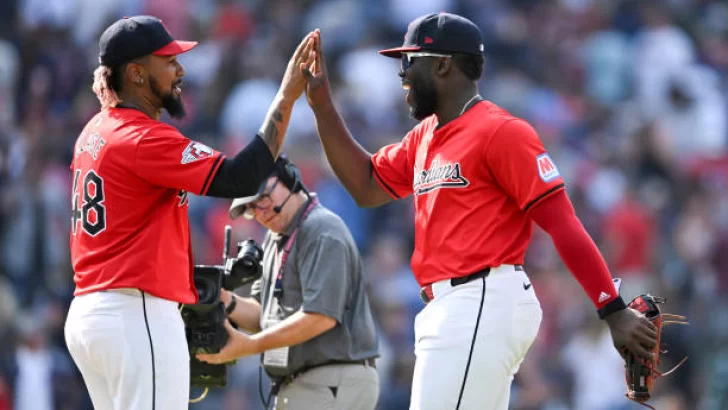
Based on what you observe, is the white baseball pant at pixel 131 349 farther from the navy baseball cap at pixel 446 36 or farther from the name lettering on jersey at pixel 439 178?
the navy baseball cap at pixel 446 36

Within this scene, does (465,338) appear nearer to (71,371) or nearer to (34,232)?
(71,371)

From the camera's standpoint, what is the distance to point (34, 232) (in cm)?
1101

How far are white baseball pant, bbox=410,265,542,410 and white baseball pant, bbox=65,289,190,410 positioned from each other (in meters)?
1.00

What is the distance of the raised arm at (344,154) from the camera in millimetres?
6000

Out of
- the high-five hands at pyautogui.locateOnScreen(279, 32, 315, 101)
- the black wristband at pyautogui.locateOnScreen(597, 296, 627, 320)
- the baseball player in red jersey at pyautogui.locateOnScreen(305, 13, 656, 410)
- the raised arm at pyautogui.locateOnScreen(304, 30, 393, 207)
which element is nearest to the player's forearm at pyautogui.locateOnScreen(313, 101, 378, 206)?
the raised arm at pyautogui.locateOnScreen(304, 30, 393, 207)

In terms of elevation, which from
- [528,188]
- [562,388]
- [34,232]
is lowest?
[562,388]

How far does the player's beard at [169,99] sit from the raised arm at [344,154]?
2.16 ft

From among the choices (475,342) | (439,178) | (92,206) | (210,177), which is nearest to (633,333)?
(475,342)

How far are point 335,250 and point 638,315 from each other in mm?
1825

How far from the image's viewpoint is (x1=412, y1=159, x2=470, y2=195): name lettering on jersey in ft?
17.4

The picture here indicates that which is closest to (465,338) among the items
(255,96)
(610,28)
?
(255,96)

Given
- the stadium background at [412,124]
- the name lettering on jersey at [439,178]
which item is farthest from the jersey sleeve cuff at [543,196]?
the stadium background at [412,124]

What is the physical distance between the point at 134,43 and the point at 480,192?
1.61 metres

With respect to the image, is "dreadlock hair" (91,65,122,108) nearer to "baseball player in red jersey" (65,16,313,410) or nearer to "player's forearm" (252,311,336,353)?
"baseball player in red jersey" (65,16,313,410)
